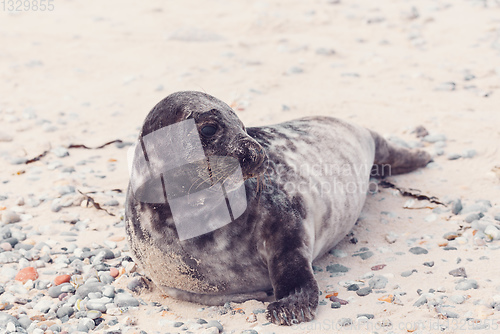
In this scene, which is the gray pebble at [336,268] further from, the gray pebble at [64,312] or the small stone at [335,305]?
the gray pebble at [64,312]

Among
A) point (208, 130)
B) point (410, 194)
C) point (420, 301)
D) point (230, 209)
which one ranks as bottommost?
point (410, 194)

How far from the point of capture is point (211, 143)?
8.75ft

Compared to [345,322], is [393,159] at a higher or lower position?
lower

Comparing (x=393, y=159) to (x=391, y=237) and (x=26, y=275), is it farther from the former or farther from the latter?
(x=26, y=275)

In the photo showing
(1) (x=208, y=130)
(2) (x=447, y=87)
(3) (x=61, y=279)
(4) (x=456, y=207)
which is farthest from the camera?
(2) (x=447, y=87)

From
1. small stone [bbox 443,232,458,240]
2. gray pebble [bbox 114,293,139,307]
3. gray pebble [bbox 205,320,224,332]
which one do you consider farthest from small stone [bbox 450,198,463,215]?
gray pebble [bbox 114,293,139,307]

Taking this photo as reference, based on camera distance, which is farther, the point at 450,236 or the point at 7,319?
the point at 450,236

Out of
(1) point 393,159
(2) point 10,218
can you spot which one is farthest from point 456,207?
(2) point 10,218

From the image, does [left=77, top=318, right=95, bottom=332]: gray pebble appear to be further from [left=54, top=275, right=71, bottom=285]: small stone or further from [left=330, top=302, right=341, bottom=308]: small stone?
[left=330, top=302, right=341, bottom=308]: small stone

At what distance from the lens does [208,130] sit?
268 cm

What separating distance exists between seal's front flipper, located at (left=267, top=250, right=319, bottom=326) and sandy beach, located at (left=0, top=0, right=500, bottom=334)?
0.06 m

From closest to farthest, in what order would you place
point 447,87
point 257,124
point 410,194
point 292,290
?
point 292,290, point 410,194, point 257,124, point 447,87

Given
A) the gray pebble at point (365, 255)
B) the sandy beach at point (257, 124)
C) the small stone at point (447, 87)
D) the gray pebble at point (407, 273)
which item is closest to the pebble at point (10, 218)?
the sandy beach at point (257, 124)

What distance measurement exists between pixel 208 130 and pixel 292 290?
0.89 meters
